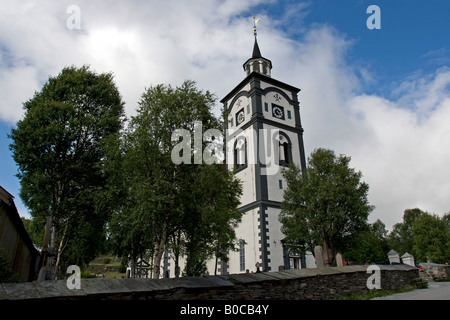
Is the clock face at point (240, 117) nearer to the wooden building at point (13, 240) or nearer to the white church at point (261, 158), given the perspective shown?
the white church at point (261, 158)

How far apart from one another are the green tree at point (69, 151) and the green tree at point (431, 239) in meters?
37.8

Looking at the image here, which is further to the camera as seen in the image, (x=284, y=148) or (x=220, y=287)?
(x=284, y=148)

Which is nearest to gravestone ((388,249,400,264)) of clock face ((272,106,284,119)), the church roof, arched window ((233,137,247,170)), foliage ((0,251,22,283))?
arched window ((233,137,247,170))

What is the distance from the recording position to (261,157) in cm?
2828

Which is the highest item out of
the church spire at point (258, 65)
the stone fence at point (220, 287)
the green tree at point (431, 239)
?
the church spire at point (258, 65)

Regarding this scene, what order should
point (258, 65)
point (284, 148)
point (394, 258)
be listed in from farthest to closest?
point (258, 65) < point (284, 148) < point (394, 258)

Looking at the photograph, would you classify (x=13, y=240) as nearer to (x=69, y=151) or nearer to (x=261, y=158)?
(x=69, y=151)

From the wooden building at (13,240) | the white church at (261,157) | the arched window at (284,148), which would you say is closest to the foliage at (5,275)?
the wooden building at (13,240)

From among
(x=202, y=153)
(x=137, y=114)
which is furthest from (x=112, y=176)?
(x=202, y=153)

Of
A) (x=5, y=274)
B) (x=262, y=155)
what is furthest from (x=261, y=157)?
(x=5, y=274)

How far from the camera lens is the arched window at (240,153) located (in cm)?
3030

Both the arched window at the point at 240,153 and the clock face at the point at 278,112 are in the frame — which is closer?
the arched window at the point at 240,153

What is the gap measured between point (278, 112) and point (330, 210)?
49.6 feet

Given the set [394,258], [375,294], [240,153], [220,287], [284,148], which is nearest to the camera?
[220,287]
